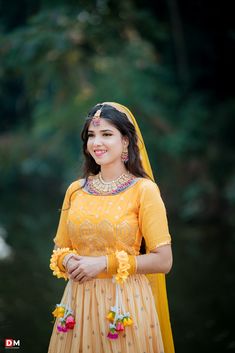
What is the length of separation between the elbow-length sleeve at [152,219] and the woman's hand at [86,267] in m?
0.22

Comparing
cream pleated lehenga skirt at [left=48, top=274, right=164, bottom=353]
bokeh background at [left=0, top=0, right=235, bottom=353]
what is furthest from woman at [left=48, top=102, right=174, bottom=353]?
bokeh background at [left=0, top=0, right=235, bottom=353]

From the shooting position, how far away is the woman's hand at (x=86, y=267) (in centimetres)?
222

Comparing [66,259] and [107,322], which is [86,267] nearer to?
[66,259]

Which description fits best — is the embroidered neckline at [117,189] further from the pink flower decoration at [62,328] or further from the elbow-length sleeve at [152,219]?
the pink flower decoration at [62,328]

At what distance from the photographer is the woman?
2270 millimetres

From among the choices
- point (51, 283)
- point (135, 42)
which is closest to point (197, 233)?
point (51, 283)

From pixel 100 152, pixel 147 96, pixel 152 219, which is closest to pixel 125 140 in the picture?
pixel 100 152

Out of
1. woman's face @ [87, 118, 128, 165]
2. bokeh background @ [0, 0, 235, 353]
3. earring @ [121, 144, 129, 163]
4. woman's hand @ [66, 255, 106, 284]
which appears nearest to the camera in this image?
woman's hand @ [66, 255, 106, 284]

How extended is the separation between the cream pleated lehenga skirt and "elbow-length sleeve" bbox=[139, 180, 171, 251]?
251mm

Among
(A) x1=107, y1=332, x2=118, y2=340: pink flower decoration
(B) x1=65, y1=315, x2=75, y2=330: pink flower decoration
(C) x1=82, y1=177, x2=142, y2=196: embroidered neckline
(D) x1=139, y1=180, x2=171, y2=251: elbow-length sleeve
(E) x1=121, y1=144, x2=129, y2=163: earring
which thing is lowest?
(A) x1=107, y1=332, x2=118, y2=340: pink flower decoration

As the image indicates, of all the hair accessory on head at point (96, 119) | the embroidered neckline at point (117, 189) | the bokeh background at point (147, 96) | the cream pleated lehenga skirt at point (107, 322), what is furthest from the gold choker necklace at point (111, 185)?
the bokeh background at point (147, 96)

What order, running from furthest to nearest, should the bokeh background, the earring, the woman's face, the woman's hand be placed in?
the bokeh background, the earring, the woman's face, the woman's hand

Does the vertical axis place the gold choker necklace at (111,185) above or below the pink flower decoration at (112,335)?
above

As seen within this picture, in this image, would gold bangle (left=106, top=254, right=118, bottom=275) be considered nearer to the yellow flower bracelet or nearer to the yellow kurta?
the yellow kurta
